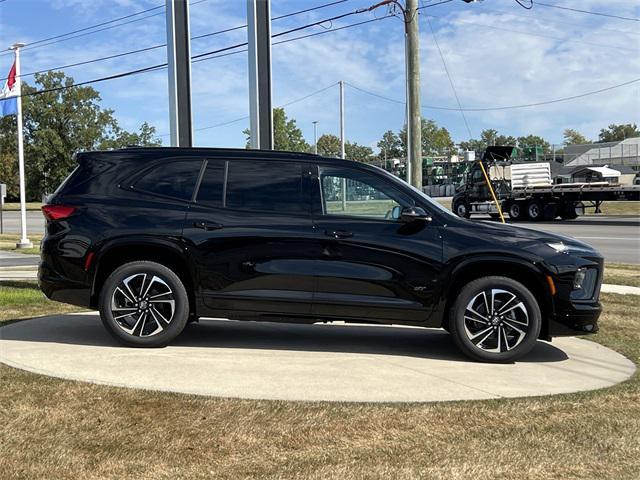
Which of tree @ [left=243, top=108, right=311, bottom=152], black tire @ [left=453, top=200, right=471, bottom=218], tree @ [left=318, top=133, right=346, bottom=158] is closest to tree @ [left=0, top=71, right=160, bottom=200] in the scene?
tree @ [left=243, top=108, right=311, bottom=152]

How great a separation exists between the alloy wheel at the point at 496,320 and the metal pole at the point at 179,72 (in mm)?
6068

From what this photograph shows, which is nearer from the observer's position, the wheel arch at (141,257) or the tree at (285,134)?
the wheel arch at (141,257)

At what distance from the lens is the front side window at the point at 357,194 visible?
5781mm

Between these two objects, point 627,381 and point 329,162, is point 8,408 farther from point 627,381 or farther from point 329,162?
point 627,381

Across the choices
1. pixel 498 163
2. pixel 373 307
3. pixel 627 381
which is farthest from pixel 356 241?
pixel 498 163

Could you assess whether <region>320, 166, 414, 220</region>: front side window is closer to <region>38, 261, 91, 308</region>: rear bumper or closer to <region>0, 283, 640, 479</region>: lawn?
<region>0, 283, 640, 479</region>: lawn

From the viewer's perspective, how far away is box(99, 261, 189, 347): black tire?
19.0ft

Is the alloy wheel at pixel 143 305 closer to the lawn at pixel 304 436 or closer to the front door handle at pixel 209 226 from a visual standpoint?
the front door handle at pixel 209 226

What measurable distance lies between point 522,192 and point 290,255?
26.3 m

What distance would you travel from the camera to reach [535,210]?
97.7ft

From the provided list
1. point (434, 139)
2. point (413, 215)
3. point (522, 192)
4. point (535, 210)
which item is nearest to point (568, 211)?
point (535, 210)

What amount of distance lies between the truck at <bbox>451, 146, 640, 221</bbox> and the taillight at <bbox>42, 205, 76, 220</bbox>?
81.0 ft

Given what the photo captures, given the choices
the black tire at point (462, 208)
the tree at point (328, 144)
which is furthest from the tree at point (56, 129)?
the tree at point (328, 144)

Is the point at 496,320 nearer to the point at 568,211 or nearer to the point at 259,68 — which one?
the point at 259,68
